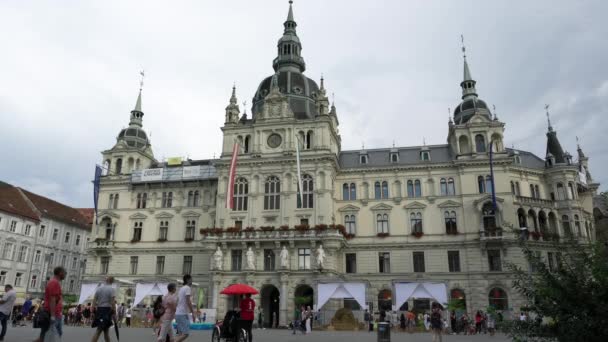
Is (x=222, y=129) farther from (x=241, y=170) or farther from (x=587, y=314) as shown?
(x=587, y=314)

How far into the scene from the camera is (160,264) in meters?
54.8

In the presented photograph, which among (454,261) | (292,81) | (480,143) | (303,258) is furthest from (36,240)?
(480,143)

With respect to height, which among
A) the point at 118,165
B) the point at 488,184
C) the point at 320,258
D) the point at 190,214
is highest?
the point at 118,165

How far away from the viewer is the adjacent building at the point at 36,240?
185ft

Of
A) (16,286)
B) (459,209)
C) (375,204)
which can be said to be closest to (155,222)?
(16,286)

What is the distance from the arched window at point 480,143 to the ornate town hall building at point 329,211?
113mm

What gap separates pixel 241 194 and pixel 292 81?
1573 cm

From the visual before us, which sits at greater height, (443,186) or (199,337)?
(443,186)

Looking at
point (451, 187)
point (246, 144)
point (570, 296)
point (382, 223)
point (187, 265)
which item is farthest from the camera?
point (187, 265)

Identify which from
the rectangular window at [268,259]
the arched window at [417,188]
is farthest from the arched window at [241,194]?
the arched window at [417,188]

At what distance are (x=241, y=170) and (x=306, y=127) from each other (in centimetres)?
886

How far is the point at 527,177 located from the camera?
52500 millimetres

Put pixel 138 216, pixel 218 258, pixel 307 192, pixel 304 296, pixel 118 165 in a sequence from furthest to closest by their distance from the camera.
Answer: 1. pixel 118 165
2. pixel 138 216
3. pixel 307 192
4. pixel 218 258
5. pixel 304 296

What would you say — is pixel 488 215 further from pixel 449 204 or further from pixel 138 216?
pixel 138 216
